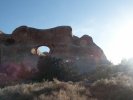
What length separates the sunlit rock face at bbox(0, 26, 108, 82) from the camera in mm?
52406

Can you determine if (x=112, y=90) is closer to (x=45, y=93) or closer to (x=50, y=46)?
(x=45, y=93)

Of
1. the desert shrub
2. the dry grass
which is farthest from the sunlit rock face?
the dry grass

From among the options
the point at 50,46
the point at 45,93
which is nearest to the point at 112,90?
the point at 45,93

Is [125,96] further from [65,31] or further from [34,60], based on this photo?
[65,31]

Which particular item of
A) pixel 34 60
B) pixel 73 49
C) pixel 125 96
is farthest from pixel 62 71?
pixel 125 96

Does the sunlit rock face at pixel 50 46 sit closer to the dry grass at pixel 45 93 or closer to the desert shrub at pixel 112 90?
the desert shrub at pixel 112 90

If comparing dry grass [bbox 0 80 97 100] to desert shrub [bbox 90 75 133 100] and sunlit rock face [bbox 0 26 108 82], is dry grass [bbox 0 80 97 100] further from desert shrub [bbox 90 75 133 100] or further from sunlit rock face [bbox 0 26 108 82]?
sunlit rock face [bbox 0 26 108 82]

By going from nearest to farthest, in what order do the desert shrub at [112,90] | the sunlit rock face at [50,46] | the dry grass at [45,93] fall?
the dry grass at [45,93] → the desert shrub at [112,90] → the sunlit rock face at [50,46]

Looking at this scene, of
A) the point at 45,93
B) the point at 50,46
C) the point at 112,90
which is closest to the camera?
the point at 45,93

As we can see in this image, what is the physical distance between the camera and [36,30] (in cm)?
5653

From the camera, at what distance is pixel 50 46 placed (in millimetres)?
55594

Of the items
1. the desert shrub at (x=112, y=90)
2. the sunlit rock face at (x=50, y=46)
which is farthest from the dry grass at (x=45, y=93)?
the sunlit rock face at (x=50, y=46)

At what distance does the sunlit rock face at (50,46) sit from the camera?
5241cm

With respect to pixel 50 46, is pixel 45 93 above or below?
below
